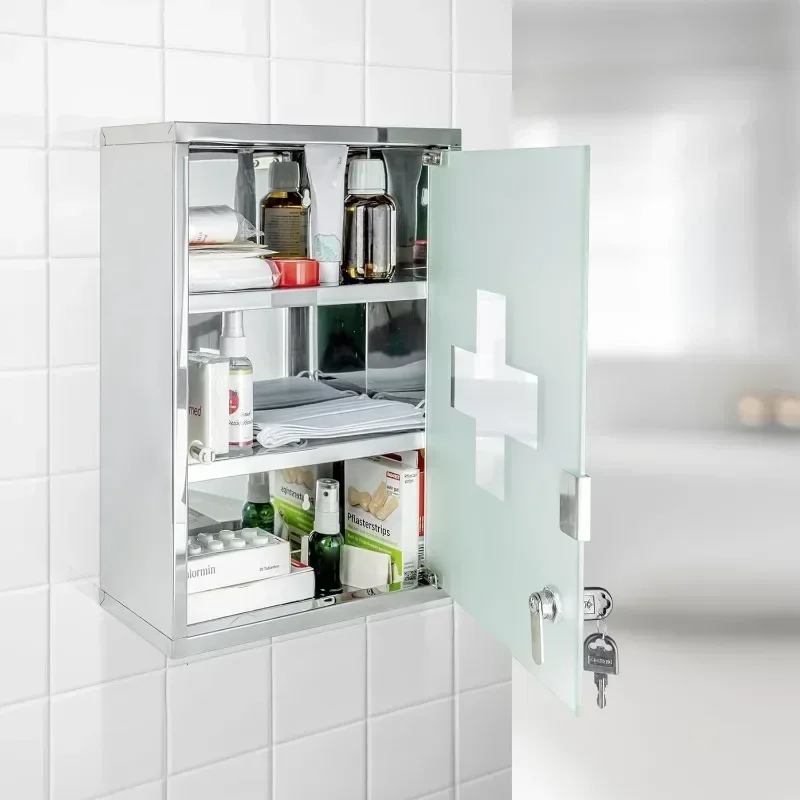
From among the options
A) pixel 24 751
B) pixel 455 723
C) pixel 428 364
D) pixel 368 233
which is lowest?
pixel 455 723

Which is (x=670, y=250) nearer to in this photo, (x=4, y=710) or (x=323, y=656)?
(x=323, y=656)

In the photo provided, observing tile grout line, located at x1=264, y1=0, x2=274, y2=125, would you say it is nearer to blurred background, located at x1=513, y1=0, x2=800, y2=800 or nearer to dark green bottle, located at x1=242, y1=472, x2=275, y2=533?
dark green bottle, located at x1=242, y1=472, x2=275, y2=533

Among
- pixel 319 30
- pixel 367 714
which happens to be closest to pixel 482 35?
pixel 319 30

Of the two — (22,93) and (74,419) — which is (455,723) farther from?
(22,93)

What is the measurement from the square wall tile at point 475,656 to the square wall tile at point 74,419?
0.57 m

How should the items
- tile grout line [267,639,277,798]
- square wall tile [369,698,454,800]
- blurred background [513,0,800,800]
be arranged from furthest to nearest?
1. blurred background [513,0,800,800]
2. square wall tile [369,698,454,800]
3. tile grout line [267,639,277,798]

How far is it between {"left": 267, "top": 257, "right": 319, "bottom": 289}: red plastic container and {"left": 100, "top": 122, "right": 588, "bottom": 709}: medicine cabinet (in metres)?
0.03

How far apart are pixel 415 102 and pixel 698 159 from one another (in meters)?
1.43

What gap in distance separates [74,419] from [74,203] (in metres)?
0.23

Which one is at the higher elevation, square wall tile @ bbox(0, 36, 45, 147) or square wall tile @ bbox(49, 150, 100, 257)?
square wall tile @ bbox(0, 36, 45, 147)

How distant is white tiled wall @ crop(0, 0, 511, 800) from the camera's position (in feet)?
3.44

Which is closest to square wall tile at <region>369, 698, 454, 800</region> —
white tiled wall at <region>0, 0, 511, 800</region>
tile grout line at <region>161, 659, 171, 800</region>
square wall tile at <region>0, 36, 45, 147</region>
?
white tiled wall at <region>0, 0, 511, 800</region>

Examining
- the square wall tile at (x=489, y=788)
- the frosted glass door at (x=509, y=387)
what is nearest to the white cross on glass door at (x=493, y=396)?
the frosted glass door at (x=509, y=387)

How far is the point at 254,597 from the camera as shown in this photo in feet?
3.39
